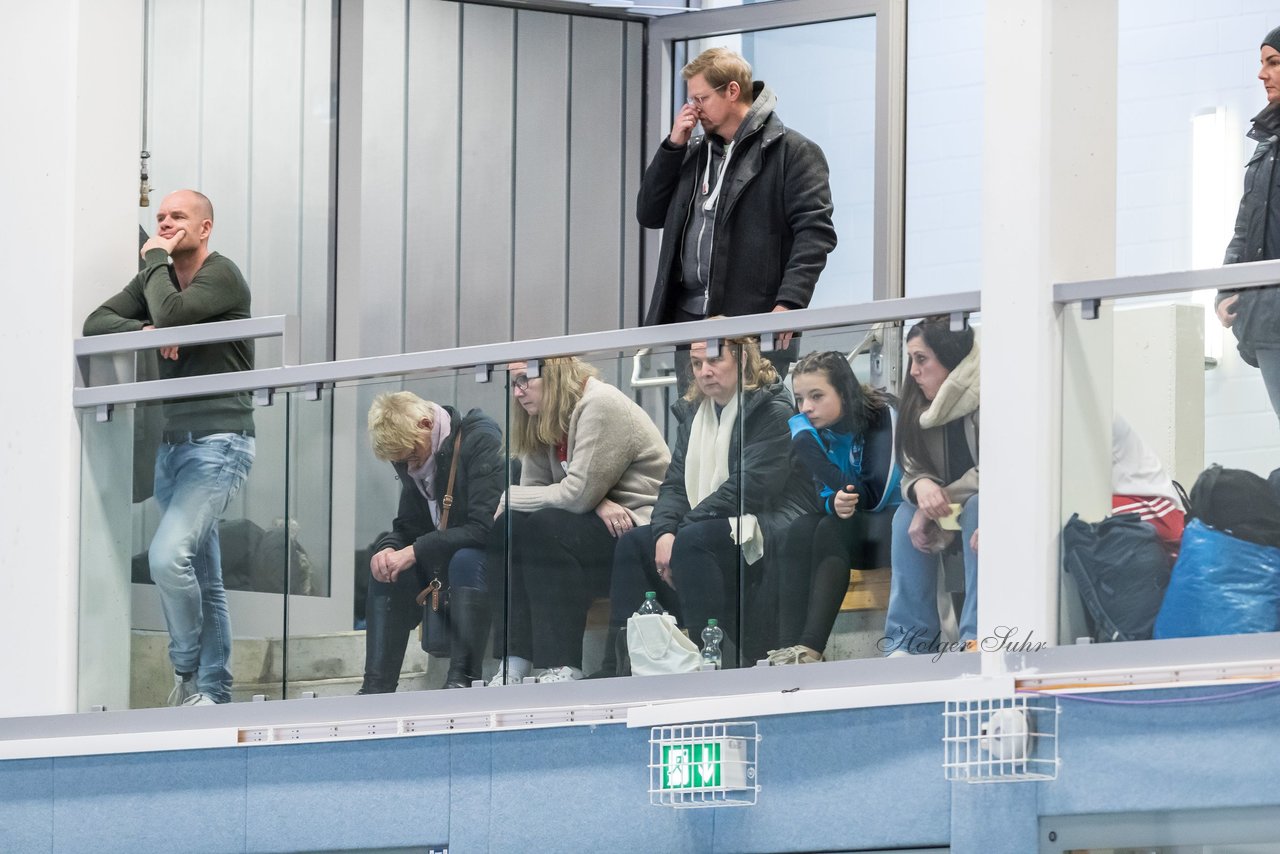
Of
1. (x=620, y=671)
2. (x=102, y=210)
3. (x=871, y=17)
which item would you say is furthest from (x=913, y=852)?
(x=871, y=17)

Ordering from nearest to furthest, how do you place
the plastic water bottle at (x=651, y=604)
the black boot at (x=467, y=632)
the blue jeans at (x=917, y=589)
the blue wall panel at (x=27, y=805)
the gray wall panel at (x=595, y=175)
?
the blue jeans at (x=917, y=589)
the plastic water bottle at (x=651, y=604)
the black boot at (x=467, y=632)
the blue wall panel at (x=27, y=805)
the gray wall panel at (x=595, y=175)

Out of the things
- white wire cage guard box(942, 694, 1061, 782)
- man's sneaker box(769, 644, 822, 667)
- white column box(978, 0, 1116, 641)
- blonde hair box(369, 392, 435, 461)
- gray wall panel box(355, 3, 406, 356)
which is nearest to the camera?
white wire cage guard box(942, 694, 1061, 782)

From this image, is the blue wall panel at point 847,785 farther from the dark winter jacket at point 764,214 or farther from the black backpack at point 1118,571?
the dark winter jacket at point 764,214

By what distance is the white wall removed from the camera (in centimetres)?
817

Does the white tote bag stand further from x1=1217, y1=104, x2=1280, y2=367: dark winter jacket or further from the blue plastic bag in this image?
x1=1217, y1=104, x2=1280, y2=367: dark winter jacket

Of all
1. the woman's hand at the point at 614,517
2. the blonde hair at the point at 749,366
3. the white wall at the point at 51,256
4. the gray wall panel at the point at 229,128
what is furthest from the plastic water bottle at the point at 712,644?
the gray wall panel at the point at 229,128

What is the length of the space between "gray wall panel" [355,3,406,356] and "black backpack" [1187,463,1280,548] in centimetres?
476

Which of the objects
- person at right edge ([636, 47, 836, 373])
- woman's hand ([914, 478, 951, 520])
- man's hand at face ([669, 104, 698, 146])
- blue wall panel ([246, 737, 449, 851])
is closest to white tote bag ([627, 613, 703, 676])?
blue wall panel ([246, 737, 449, 851])

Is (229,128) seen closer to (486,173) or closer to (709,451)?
(486,173)

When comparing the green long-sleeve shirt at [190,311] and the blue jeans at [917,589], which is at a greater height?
the green long-sleeve shirt at [190,311]

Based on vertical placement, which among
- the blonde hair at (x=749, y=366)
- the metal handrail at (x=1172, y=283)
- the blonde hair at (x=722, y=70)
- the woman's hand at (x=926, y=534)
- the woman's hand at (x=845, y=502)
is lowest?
the woman's hand at (x=926, y=534)

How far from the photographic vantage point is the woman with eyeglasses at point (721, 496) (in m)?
6.79

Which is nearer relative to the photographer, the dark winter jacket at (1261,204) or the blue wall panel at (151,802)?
the dark winter jacket at (1261,204)

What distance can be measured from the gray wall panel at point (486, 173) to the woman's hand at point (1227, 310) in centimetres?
459
